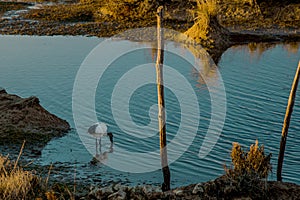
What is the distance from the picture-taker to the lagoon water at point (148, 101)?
10.3m

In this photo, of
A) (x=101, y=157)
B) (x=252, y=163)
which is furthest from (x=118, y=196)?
(x=101, y=157)

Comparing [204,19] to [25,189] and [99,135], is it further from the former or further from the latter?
[25,189]

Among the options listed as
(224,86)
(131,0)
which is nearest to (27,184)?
(224,86)

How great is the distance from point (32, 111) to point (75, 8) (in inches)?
922

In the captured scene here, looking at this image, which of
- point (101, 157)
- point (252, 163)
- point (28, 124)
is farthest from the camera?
point (28, 124)

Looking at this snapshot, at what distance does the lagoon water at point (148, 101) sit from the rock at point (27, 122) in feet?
1.22

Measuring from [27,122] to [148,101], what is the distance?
371 cm

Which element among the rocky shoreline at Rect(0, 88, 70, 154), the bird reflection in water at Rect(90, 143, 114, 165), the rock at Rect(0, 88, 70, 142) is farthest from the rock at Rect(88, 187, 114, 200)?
the rock at Rect(0, 88, 70, 142)

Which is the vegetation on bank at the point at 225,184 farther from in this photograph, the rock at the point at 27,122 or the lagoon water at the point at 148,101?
the rock at the point at 27,122

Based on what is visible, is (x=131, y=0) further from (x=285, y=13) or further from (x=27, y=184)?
(x=27, y=184)

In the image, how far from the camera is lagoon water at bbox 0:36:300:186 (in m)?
10.3

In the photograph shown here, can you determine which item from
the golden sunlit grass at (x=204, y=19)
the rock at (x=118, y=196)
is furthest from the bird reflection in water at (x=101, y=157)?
the golden sunlit grass at (x=204, y=19)

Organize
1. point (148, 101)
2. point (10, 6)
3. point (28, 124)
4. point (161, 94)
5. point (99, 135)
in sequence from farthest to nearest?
point (10, 6), point (148, 101), point (28, 124), point (99, 135), point (161, 94)

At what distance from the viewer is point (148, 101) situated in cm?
1445
